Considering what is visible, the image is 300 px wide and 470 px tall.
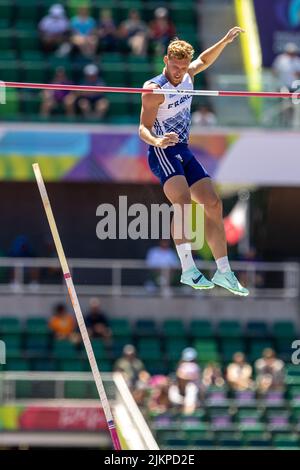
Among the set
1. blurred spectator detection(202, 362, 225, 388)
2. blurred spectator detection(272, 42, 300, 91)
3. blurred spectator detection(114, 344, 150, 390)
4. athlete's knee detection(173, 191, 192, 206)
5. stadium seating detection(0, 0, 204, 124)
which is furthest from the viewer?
stadium seating detection(0, 0, 204, 124)

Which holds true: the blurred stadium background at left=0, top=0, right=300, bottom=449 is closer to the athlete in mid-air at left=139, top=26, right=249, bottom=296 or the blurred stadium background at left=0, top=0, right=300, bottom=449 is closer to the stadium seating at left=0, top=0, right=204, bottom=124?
the stadium seating at left=0, top=0, right=204, bottom=124

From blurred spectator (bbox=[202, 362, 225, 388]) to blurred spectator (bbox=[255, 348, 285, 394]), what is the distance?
56 cm

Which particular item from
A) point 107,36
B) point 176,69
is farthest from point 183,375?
point 176,69

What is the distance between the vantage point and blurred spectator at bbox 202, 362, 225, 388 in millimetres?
23203

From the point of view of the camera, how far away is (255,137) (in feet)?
84.2

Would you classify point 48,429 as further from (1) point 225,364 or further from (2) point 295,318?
(2) point 295,318

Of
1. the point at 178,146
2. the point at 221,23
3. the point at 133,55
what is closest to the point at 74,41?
the point at 133,55

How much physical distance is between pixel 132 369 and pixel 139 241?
4.34 meters

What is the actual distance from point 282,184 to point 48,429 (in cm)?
610

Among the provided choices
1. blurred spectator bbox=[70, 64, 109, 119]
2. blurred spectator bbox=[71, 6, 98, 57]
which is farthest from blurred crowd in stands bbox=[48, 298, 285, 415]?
blurred spectator bbox=[71, 6, 98, 57]

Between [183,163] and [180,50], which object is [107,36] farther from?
[180,50]

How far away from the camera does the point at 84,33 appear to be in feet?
90.7

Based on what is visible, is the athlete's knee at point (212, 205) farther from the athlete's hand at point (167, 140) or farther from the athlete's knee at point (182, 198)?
the athlete's hand at point (167, 140)

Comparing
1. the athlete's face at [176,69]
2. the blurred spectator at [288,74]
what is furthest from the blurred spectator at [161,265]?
the athlete's face at [176,69]
